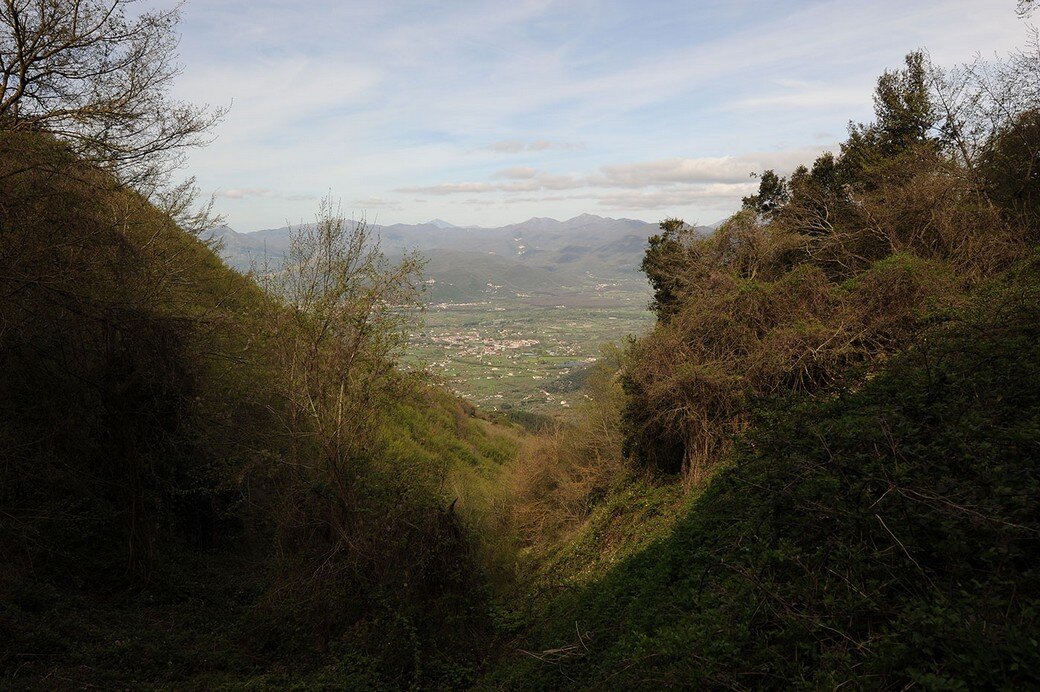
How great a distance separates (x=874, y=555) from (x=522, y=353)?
8378 cm

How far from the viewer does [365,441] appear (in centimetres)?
1072

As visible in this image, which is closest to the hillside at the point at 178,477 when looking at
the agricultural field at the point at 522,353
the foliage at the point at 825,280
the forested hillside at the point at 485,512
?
the forested hillside at the point at 485,512

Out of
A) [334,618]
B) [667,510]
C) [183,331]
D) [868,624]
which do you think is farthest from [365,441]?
[868,624]

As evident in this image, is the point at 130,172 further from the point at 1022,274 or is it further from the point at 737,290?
the point at 1022,274

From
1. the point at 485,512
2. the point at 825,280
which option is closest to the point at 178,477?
the point at 485,512

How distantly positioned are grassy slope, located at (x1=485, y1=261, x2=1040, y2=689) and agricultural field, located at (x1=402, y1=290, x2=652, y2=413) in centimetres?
681

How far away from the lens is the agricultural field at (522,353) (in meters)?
19.9

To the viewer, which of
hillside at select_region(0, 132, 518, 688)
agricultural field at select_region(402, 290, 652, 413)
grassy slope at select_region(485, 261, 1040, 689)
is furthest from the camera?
Answer: agricultural field at select_region(402, 290, 652, 413)

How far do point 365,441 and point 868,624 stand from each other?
9044 mm

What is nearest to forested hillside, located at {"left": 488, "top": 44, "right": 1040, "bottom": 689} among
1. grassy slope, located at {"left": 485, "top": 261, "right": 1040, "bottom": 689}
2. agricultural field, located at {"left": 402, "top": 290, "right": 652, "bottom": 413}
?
grassy slope, located at {"left": 485, "top": 261, "right": 1040, "bottom": 689}

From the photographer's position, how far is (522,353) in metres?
87.7

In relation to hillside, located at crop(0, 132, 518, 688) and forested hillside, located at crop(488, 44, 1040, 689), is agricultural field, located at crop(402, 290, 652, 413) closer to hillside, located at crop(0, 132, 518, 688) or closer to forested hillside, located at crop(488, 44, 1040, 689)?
hillside, located at crop(0, 132, 518, 688)

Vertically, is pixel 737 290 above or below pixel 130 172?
below

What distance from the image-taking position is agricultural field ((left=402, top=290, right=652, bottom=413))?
19.9 meters
